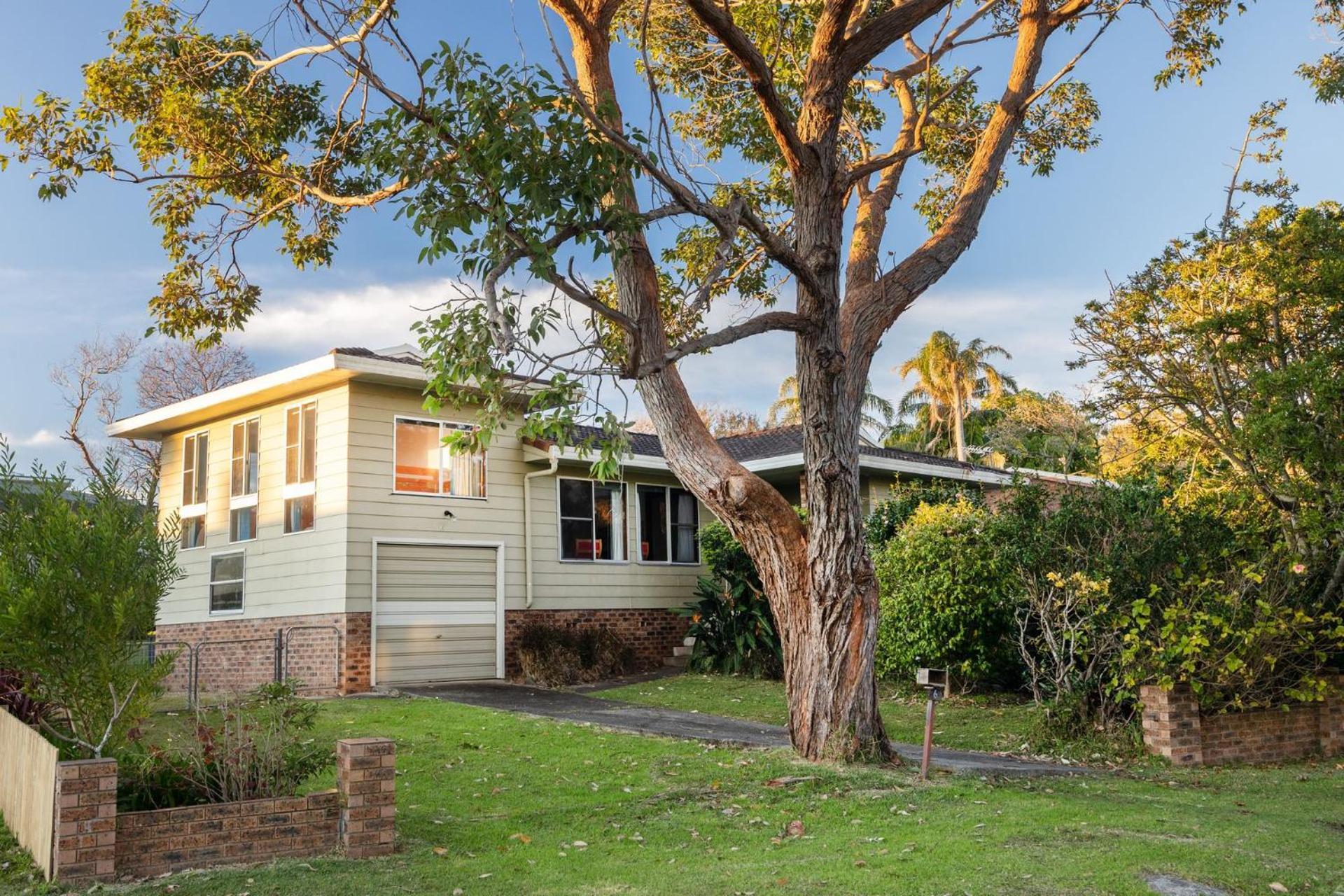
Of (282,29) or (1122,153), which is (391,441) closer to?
(282,29)

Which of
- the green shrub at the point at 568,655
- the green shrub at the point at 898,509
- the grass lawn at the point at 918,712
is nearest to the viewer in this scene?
the grass lawn at the point at 918,712

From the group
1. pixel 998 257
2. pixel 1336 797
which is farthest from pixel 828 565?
pixel 998 257

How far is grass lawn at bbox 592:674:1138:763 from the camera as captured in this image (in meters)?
11.1

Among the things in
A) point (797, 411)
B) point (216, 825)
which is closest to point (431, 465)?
point (216, 825)

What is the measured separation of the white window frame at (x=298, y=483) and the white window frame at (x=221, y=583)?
132cm

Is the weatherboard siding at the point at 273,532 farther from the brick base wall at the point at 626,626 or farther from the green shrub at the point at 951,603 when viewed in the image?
the green shrub at the point at 951,603

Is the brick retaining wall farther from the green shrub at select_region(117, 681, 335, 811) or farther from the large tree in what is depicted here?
the large tree

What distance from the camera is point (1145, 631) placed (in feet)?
36.1

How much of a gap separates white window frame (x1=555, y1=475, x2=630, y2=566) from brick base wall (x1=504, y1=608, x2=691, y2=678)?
890 mm

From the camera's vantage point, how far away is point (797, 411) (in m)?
41.0

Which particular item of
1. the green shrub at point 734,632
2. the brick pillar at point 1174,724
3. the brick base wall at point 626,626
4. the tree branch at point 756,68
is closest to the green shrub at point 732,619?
the green shrub at point 734,632

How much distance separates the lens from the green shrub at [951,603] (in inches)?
560

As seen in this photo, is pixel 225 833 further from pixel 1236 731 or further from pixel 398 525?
pixel 398 525

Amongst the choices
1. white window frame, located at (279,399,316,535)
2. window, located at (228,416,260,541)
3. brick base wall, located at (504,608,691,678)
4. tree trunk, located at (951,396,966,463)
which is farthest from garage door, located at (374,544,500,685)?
tree trunk, located at (951,396,966,463)
